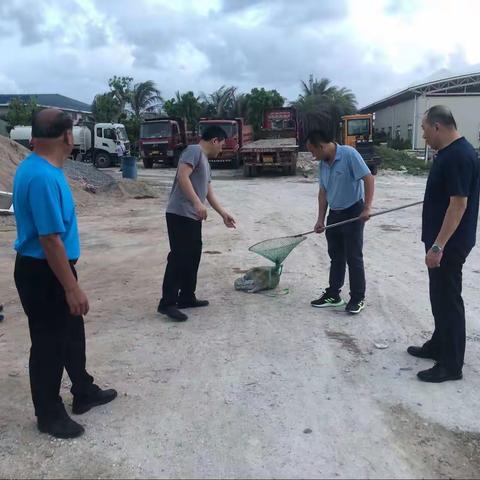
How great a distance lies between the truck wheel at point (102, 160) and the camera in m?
29.6

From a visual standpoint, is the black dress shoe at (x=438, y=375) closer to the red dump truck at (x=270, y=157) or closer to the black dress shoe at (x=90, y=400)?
the black dress shoe at (x=90, y=400)

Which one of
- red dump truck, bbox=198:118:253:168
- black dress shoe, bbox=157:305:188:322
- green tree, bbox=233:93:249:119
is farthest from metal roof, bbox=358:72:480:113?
black dress shoe, bbox=157:305:188:322

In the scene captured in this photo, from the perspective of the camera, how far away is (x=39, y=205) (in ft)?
9.04

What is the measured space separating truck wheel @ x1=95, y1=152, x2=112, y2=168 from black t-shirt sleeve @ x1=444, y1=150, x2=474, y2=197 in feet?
90.5

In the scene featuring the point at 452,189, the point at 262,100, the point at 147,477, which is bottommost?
the point at 147,477

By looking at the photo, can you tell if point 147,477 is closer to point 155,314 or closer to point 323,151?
point 155,314

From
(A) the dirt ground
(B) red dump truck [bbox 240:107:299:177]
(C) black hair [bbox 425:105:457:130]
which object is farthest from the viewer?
(B) red dump truck [bbox 240:107:299:177]

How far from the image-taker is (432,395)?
143 inches

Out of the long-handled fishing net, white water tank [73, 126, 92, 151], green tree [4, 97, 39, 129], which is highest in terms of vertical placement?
green tree [4, 97, 39, 129]

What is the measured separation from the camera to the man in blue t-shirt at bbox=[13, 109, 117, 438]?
9.15ft

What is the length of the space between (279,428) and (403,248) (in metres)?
6.03

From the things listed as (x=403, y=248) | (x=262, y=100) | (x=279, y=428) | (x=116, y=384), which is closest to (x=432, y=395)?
(x=279, y=428)

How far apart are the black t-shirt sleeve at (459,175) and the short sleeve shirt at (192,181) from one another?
233 cm

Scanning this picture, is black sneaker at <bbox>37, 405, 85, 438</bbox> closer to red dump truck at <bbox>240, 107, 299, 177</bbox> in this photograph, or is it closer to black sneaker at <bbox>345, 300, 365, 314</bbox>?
black sneaker at <bbox>345, 300, 365, 314</bbox>
